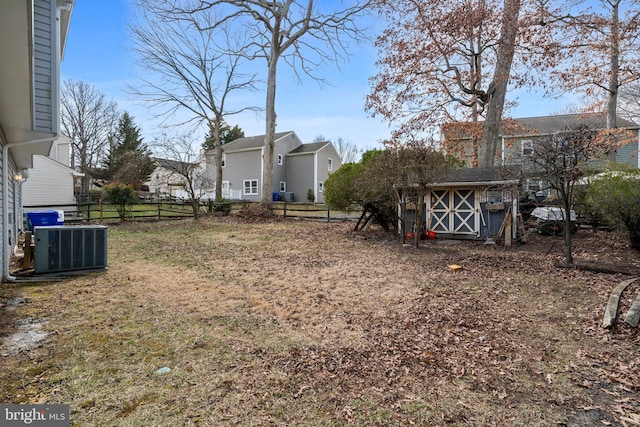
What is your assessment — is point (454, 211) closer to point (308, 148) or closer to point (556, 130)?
point (556, 130)

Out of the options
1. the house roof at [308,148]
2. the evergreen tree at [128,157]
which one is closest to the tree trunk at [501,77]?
the house roof at [308,148]

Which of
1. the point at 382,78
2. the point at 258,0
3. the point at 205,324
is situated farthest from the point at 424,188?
the point at 258,0

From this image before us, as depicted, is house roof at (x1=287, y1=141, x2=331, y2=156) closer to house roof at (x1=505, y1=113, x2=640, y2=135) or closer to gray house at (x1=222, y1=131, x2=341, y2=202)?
gray house at (x1=222, y1=131, x2=341, y2=202)

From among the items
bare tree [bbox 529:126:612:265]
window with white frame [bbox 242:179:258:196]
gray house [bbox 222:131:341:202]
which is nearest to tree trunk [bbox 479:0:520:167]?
bare tree [bbox 529:126:612:265]

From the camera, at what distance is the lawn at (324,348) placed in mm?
2436

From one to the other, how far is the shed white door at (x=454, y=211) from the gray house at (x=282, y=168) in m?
17.7

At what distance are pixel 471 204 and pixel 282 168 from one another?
21.4 metres

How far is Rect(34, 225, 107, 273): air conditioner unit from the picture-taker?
19.8 feet

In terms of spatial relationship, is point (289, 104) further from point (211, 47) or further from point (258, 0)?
point (258, 0)

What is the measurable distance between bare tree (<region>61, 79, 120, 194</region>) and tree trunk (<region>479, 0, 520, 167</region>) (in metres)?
34.1

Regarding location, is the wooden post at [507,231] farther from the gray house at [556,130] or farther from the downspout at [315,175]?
the downspout at [315,175]

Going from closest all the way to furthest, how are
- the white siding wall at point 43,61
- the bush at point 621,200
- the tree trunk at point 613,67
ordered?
the white siding wall at point 43,61 → the bush at point 621,200 → the tree trunk at point 613,67

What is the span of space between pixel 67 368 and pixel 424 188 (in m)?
9.11

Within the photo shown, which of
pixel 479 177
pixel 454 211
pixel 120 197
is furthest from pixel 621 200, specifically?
pixel 120 197
